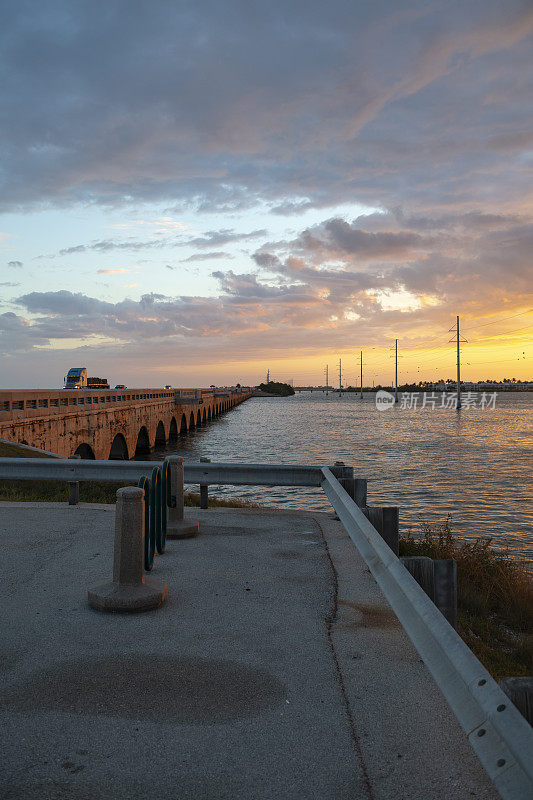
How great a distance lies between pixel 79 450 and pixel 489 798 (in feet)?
96.3

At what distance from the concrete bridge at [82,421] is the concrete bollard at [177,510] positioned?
1411cm

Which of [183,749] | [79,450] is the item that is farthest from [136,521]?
[79,450]

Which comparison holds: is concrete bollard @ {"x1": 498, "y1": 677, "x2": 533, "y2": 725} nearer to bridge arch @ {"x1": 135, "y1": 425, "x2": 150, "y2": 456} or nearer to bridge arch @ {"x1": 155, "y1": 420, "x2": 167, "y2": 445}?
A: bridge arch @ {"x1": 135, "y1": 425, "x2": 150, "y2": 456}

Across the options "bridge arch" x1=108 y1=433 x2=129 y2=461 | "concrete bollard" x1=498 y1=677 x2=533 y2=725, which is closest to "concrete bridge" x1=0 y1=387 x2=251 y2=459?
"bridge arch" x1=108 y1=433 x2=129 y2=461

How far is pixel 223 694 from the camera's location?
384 centimetres

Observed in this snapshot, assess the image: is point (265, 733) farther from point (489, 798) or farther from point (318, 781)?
point (489, 798)

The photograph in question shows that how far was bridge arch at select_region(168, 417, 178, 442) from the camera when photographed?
64.8 m

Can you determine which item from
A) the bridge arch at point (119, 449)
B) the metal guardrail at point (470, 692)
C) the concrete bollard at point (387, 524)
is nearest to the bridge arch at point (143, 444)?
the bridge arch at point (119, 449)

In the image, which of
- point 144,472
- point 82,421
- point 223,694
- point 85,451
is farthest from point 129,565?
point 85,451

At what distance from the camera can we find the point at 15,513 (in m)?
9.47

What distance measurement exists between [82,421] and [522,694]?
28.8m

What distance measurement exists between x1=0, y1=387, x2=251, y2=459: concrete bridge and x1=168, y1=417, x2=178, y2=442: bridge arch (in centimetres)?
348

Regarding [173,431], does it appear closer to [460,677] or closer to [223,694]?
[223,694]

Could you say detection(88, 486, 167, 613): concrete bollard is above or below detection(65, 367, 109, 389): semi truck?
below
